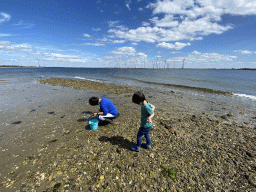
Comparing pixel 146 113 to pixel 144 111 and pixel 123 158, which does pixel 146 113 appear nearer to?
pixel 144 111

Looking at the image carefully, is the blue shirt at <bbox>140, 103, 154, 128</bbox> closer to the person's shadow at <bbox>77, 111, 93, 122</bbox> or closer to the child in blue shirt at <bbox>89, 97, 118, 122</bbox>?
the child in blue shirt at <bbox>89, 97, 118, 122</bbox>

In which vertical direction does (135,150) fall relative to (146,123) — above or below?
below

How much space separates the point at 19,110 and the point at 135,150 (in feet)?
38.4

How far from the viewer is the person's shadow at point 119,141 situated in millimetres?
6148

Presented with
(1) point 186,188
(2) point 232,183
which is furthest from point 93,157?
(2) point 232,183

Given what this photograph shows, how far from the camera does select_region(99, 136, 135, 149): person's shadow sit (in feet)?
20.2

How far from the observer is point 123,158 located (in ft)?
17.1

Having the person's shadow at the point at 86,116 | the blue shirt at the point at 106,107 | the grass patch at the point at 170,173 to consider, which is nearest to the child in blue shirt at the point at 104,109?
the blue shirt at the point at 106,107

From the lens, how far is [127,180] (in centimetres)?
421

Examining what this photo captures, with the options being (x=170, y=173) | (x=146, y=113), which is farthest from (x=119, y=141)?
(x=170, y=173)

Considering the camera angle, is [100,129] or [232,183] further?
[100,129]

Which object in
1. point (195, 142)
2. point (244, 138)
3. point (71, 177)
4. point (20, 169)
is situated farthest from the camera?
point (244, 138)

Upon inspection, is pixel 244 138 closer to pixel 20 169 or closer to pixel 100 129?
pixel 100 129

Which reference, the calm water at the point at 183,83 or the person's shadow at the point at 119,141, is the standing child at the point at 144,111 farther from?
the calm water at the point at 183,83
